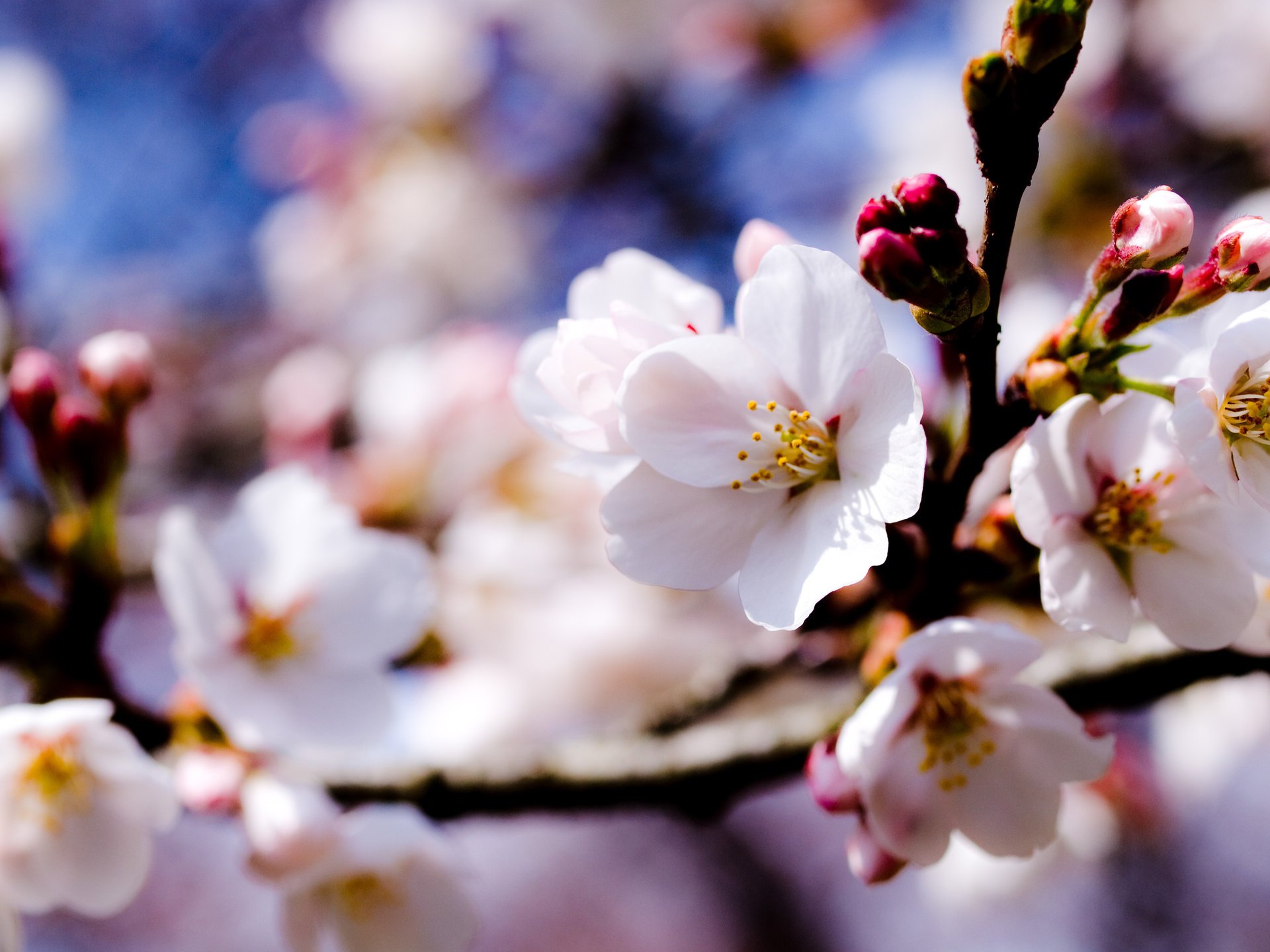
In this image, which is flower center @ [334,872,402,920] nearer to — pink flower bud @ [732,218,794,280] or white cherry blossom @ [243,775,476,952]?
white cherry blossom @ [243,775,476,952]

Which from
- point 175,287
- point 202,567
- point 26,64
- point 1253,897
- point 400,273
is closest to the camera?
point 202,567

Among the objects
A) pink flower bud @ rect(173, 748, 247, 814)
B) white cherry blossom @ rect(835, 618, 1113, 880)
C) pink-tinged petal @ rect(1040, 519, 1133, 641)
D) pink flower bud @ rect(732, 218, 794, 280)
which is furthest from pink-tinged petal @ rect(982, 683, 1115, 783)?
pink flower bud @ rect(173, 748, 247, 814)

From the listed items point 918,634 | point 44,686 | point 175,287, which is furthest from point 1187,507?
point 175,287

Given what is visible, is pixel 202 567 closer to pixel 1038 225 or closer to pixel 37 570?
pixel 37 570

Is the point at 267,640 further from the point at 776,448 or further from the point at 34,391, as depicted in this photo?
the point at 776,448

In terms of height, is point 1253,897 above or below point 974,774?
below
